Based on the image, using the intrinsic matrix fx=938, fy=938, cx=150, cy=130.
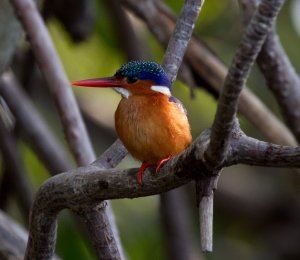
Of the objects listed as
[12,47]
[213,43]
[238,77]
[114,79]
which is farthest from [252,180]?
[238,77]

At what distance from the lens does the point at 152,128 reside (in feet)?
9.05

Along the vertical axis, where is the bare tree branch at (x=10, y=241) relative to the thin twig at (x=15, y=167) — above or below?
above

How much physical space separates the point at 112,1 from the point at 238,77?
3.37 metres

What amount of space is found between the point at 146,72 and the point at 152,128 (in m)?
0.37

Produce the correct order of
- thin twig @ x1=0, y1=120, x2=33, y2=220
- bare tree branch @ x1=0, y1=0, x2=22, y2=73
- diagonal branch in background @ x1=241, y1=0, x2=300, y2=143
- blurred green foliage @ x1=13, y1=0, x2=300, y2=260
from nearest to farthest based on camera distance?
diagonal branch in background @ x1=241, y1=0, x2=300, y2=143
bare tree branch @ x1=0, y1=0, x2=22, y2=73
thin twig @ x1=0, y1=120, x2=33, y2=220
blurred green foliage @ x1=13, y1=0, x2=300, y2=260

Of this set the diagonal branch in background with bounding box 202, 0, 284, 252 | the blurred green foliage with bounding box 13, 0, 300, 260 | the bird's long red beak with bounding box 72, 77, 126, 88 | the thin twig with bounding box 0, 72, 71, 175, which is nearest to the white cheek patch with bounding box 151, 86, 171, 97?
the bird's long red beak with bounding box 72, 77, 126, 88

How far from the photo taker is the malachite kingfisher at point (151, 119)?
2.72 m

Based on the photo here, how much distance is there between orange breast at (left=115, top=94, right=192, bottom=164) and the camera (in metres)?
2.72

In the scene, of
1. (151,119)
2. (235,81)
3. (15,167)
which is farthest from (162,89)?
(15,167)

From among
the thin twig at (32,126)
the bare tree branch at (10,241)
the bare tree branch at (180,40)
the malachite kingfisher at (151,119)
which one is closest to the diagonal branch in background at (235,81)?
the malachite kingfisher at (151,119)

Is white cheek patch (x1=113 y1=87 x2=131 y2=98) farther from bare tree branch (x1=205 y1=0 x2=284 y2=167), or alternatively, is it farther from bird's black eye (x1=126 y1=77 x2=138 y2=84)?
bare tree branch (x1=205 y1=0 x2=284 y2=167)

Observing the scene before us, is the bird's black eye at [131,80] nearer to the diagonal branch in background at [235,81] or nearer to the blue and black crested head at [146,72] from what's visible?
the blue and black crested head at [146,72]

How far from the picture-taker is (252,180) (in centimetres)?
555

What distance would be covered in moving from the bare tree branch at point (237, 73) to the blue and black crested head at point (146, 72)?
3.23 ft
